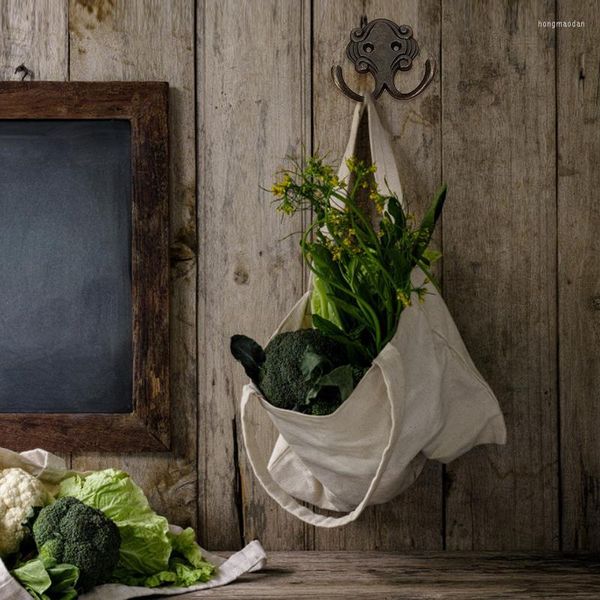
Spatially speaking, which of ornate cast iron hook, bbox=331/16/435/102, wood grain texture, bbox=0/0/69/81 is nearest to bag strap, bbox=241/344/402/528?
ornate cast iron hook, bbox=331/16/435/102

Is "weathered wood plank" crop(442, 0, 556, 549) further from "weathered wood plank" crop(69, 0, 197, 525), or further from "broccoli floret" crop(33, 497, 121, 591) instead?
"broccoli floret" crop(33, 497, 121, 591)

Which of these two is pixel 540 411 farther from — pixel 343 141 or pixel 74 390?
pixel 74 390

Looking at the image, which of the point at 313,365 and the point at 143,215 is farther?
the point at 143,215

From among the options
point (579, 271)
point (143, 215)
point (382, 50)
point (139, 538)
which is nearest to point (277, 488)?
point (139, 538)

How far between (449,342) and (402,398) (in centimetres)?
16

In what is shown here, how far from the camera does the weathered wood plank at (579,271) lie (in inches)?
50.5

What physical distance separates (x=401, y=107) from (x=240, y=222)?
1.13 feet

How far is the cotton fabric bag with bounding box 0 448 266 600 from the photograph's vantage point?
1.03 m

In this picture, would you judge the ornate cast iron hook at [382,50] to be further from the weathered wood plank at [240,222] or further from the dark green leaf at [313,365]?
the dark green leaf at [313,365]

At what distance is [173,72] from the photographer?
1296 mm

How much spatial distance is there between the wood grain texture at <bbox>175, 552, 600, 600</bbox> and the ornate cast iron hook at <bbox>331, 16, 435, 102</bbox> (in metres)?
0.78

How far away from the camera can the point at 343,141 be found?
129cm

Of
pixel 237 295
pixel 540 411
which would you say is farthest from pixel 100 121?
pixel 540 411

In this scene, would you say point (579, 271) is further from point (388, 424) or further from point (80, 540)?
point (80, 540)
